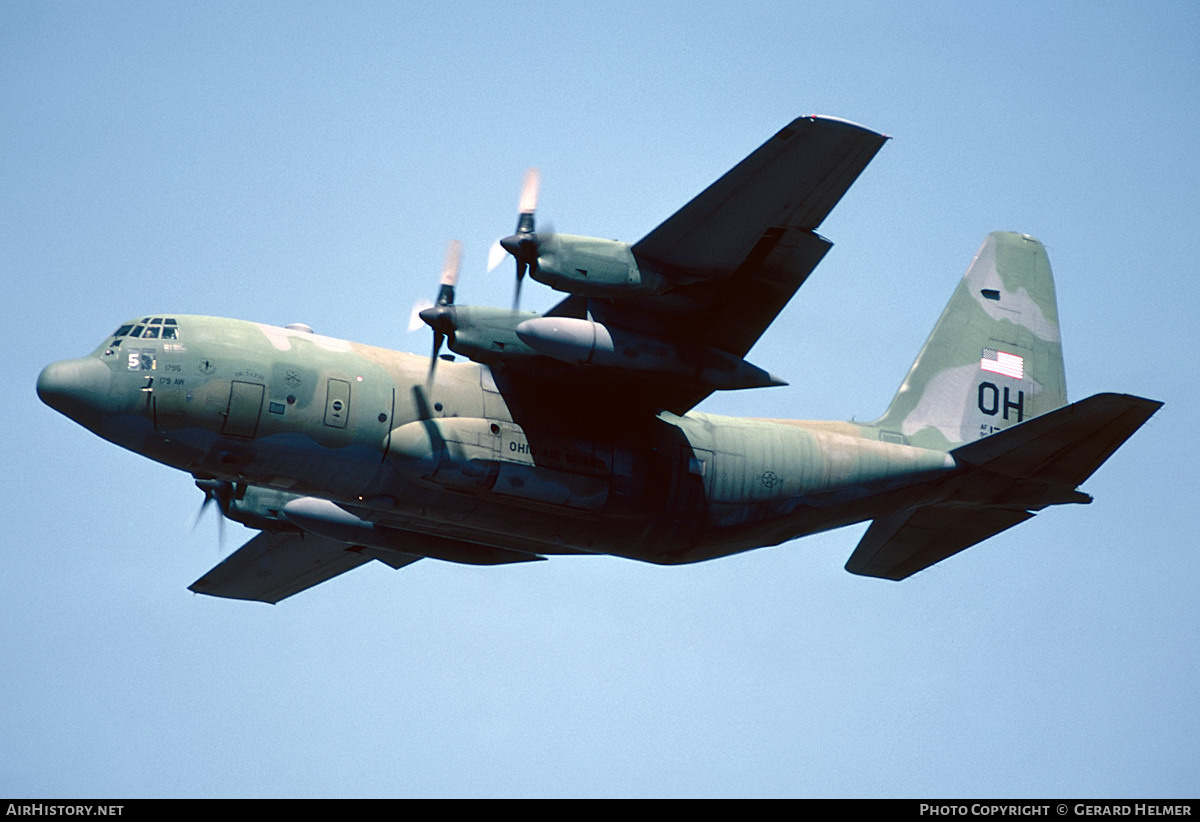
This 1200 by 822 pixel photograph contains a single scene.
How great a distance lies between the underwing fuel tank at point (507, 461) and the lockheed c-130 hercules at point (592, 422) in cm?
3

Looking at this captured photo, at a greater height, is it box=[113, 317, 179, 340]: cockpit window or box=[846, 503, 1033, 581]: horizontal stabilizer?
box=[113, 317, 179, 340]: cockpit window

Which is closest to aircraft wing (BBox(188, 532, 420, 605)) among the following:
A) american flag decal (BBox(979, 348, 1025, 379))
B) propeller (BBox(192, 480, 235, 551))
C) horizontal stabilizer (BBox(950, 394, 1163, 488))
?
propeller (BBox(192, 480, 235, 551))

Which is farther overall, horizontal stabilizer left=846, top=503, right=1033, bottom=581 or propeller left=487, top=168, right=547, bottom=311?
horizontal stabilizer left=846, top=503, right=1033, bottom=581

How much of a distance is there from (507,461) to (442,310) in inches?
81.8

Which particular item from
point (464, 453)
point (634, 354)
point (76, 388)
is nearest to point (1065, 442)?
point (634, 354)

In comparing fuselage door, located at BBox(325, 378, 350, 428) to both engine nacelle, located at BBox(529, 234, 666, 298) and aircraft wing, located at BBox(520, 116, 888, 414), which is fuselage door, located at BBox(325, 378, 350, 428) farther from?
aircraft wing, located at BBox(520, 116, 888, 414)

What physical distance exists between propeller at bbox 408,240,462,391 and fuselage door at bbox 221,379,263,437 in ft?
7.18

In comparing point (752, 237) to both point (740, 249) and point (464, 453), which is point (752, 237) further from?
point (464, 453)

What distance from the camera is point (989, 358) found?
74.7 ft

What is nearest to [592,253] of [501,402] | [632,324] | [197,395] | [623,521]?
[632,324]

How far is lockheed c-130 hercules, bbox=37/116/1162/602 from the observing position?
55.2ft

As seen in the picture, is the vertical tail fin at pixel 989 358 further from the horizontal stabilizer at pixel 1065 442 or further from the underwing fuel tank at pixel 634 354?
the underwing fuel tank at pixel 634 354
